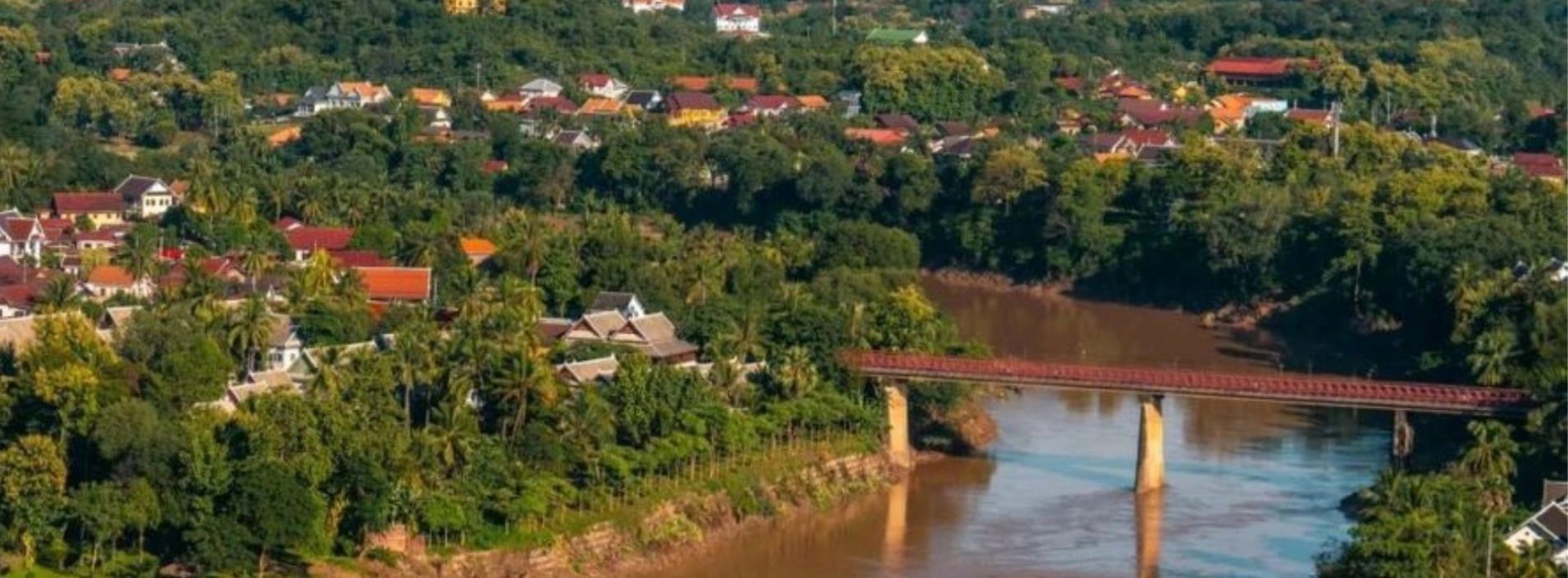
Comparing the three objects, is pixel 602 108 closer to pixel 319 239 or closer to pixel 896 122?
pixel 896 122

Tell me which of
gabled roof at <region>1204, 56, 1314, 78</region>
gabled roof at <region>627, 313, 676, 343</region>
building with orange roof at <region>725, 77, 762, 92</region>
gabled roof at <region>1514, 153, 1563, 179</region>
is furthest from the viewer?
gabled roof at <region>1204, 56, 1314, 78</region>

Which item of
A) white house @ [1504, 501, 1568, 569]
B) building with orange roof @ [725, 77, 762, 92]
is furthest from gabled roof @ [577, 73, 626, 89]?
white house @ [1504, 501, 1568, 569]

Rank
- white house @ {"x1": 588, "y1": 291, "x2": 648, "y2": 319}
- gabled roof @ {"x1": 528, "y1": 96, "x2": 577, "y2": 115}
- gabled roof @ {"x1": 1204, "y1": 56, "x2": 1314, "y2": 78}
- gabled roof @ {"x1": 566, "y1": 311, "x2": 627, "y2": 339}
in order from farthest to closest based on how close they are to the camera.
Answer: gabled roof @ {"x1": 1204, "y1": 56, "x2": 1314, "y2": 78}
gabled roof @ {"x1": 528, "y1": 96, "x2": 577, "y2": 115}
white house @ {"x1": 588, "y1": 291, "x2": 648, "y2": 319}
gabled roof @ {"x1": 566, "y1": 311, "x2": 627, "y2": 339}

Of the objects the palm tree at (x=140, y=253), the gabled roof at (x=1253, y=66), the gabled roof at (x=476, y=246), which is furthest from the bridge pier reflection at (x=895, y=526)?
the gabled roof at (x=1253, y=66)

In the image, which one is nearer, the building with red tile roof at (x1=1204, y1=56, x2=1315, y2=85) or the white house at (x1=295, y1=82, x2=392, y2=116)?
the white house at (x1=295, y1=82, x2=392, y2=116)

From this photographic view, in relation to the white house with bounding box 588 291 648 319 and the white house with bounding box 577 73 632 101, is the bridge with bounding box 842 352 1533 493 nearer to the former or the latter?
the white house with bounding box 588 291 648 319

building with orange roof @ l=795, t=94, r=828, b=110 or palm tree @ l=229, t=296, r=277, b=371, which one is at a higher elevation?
palm tree @ l=229, t=296, r=277, b=371

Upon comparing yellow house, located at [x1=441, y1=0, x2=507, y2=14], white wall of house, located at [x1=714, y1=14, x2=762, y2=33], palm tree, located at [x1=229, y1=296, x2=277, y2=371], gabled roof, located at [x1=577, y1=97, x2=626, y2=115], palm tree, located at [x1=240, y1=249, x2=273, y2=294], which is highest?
palm tree, located at [x1=229, y1=296, x2=277, y2=371]
